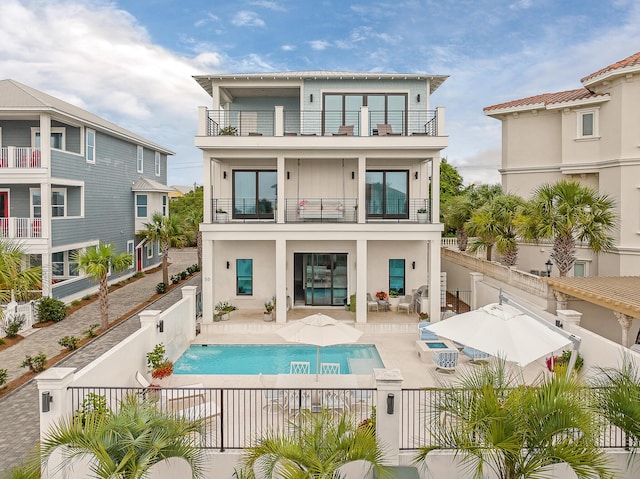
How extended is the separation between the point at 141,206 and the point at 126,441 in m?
27.5

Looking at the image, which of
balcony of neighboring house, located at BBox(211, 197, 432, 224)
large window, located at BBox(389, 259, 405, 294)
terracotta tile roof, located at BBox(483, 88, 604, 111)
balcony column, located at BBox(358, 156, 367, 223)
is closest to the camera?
balcony column, located at BBox(358, 156, 367, 223)

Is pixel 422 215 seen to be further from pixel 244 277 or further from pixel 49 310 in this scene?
pixel 49 310

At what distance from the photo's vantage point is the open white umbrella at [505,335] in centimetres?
821

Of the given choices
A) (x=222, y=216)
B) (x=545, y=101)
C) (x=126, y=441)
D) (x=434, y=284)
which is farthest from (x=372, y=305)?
(x=545, y=101)

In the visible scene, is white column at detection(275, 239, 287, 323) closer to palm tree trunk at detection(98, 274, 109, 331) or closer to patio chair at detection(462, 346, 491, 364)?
palm tree trunk at detection(98, 274, 109, 331)

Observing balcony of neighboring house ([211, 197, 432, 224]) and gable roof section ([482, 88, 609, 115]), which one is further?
gable roof section ([482, 88, 609, 115])

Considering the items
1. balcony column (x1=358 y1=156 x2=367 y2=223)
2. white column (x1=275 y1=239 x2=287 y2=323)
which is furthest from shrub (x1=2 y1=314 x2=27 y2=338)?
balcony column (x1=358 y1=156 x2=367 y2=223)

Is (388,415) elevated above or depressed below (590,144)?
below

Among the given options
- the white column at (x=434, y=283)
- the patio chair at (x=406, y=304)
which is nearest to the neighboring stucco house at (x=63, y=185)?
the patio chair at (x=406, y=304)

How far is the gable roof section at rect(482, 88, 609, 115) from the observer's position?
20695 millimetres

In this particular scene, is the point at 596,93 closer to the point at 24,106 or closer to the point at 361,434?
the point at 361,434

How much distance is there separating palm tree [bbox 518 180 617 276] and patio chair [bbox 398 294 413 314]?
583 centimetres

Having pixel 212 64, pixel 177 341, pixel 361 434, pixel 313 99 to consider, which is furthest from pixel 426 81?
pixel 212 64

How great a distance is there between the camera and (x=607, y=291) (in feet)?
41.1
